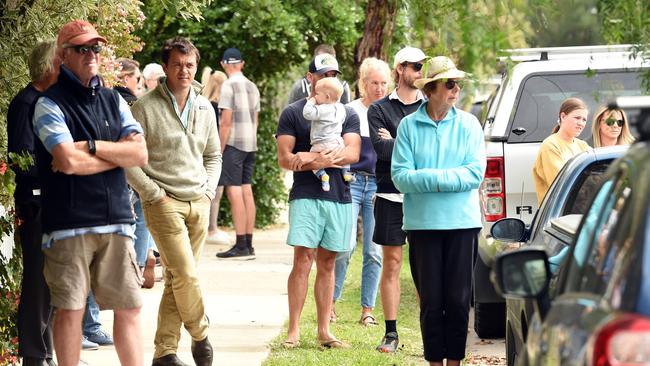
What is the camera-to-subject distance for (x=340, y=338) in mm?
10008

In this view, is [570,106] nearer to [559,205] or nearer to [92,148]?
[559,205]

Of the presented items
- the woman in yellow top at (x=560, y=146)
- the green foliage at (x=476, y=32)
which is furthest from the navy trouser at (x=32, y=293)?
the woman in yellow top at (x=560, y=146)

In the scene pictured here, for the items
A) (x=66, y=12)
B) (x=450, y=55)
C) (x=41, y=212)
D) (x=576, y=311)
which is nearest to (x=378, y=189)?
(x=66, y=12)

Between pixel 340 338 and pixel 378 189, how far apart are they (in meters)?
1.11

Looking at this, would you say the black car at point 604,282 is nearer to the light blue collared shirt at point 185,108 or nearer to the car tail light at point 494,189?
the light blue collared shirt at point 185,108

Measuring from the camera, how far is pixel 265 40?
1770 centimetres

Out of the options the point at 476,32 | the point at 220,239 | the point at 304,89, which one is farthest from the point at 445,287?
the point at 220,239

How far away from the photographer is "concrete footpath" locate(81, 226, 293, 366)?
9.40m

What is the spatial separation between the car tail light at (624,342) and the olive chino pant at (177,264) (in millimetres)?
5042

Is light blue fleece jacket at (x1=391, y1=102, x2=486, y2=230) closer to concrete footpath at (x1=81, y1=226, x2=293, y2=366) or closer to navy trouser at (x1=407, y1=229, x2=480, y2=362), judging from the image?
navy trouser at (x1=407, y1=229, x2=480, y2=362)

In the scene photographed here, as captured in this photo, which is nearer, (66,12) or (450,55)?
(450,55)

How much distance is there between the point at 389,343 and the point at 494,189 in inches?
60.2

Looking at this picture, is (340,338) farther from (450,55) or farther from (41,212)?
(450,55)

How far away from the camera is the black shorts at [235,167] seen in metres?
15.4
